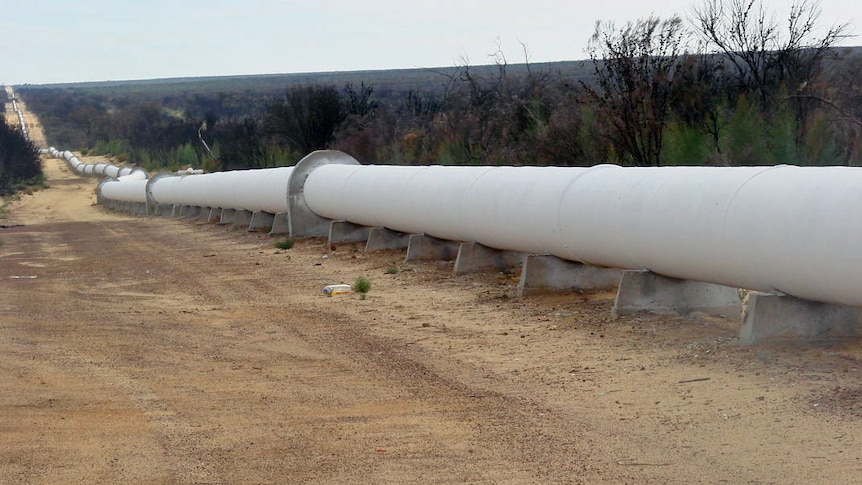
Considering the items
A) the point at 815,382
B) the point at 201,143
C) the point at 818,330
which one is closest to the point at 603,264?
the point at 818,330

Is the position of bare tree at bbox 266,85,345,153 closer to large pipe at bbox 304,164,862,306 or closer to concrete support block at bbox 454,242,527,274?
large pipe at bbox 304,164,862,306

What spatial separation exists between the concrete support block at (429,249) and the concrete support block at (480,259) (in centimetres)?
155

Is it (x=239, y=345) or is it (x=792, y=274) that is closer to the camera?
(x=792, y=274)

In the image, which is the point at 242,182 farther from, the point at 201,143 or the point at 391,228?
the point at 201,143

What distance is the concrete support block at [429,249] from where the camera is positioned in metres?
15.4

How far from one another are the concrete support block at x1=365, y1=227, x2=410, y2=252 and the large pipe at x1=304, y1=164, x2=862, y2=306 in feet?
7.67

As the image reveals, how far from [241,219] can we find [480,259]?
13.8 meters

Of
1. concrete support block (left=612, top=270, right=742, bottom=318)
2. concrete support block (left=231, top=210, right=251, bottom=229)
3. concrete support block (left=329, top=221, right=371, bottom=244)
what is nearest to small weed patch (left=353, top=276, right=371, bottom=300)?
concrete support block (left=612, top=270, right=742, bottom=318)

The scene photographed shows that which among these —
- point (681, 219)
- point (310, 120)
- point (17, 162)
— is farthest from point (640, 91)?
point (17, 162)

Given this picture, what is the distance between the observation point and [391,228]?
55.4ft

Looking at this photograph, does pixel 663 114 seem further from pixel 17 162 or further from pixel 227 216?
pixel 17 162

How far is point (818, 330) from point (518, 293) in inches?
158

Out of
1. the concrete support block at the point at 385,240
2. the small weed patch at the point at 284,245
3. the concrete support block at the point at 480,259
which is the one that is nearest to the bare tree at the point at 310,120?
the small weed patch at the point at 284,245

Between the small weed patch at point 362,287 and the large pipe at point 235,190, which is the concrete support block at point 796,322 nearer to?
the small weed patch at point 362,287
